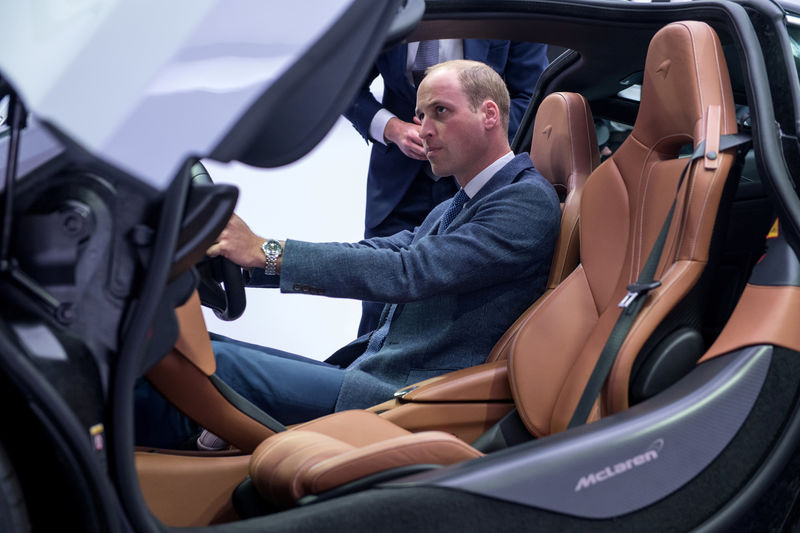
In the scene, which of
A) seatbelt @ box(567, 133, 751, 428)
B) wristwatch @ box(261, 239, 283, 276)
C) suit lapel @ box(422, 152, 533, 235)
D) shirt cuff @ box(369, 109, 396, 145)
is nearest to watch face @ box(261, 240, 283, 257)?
wristwatch @ box(261, 239, 283, 276)

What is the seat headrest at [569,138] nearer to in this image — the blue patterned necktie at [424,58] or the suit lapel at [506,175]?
the suit lapel at [506,175]

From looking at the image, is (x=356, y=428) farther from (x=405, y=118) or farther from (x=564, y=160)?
(x=405, y=118)

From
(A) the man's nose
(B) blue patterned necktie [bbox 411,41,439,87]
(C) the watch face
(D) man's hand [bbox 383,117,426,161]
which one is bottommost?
(C) the watch face

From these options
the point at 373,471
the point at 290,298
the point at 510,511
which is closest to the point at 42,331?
the point at 373,471

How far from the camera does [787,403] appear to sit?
117 centimetres

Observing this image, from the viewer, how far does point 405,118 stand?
2277mm

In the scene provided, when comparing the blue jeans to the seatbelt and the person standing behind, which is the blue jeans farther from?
the person standing behind

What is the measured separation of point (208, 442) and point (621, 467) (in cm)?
73

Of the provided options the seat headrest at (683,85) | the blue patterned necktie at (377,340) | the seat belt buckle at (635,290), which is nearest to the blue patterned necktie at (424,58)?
the blue patterned necktie at (377,340)

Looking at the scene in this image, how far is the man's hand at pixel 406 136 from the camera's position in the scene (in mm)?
2105

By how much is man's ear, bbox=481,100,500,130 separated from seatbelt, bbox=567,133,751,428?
57 cm

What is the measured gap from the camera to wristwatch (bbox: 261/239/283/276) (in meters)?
1.40

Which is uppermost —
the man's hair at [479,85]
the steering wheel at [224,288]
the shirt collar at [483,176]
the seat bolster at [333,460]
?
the man's hair at [479,85]

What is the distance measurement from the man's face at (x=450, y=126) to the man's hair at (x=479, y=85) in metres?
0.01
